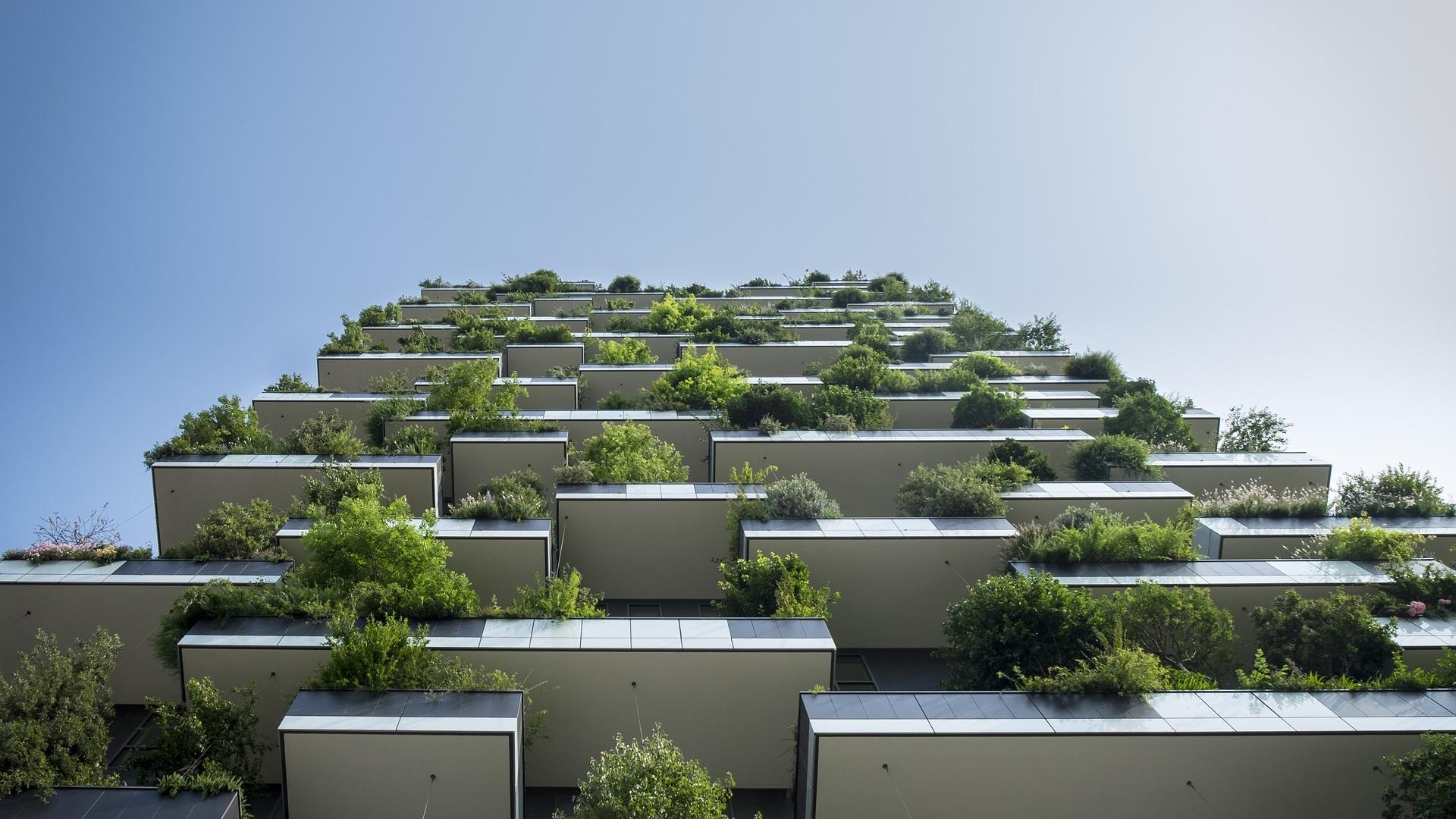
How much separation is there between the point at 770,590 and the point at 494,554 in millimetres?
5215

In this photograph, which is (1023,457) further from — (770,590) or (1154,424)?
(770,590)

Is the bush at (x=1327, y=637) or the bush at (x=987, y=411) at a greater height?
the bush at (x=987, y=411)

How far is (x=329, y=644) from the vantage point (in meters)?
12.5

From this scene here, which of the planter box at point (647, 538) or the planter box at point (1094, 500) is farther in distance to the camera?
the planter box at point (1094, 500)

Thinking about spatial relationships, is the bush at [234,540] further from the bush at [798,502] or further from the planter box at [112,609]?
the bush at [798,502]

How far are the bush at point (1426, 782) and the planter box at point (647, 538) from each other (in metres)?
11.2

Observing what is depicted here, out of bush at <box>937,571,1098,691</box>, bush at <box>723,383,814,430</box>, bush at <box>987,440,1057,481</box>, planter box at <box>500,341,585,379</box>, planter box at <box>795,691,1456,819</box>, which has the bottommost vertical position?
planter box at <box>795,691,1456,819</box>

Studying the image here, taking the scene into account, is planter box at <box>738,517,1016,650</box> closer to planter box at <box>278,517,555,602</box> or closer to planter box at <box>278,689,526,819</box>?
planter box at <box>278,517,555,602</box>

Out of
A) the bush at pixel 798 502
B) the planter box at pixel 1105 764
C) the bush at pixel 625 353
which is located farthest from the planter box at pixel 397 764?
the bush at pixel 625 353

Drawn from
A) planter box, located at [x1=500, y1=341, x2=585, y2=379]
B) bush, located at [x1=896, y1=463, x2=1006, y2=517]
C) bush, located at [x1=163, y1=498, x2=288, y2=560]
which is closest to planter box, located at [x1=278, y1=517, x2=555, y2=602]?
bush, located at [x1=163, y1=498, x2=288, y2=560]

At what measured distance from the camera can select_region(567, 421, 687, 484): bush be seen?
20.5 meters

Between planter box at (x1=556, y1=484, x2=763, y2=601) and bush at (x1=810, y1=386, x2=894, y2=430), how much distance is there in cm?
561

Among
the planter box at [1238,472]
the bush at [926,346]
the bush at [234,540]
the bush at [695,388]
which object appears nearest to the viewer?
the bush at [234,540]

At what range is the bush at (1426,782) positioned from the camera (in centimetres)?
1048
